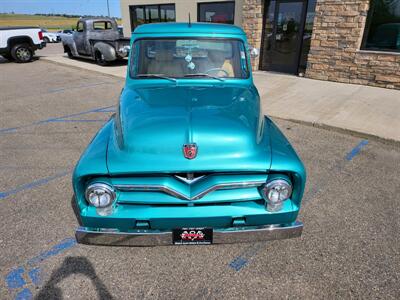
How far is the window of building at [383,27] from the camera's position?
872 centimetres

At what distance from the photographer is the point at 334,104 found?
293 inches

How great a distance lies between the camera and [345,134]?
5773mm

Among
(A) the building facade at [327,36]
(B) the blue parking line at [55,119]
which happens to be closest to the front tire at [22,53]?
(A) the building facade at [327,36]

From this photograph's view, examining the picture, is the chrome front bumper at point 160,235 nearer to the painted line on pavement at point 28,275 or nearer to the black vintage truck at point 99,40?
the painted line on pavement at point 28,275

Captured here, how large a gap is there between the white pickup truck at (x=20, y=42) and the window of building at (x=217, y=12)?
27.3 feet

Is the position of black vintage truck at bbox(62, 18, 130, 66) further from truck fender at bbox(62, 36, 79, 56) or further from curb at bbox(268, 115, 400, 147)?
curb at bbox(268, 115, 400, 147)

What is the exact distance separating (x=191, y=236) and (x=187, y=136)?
0.79 metres

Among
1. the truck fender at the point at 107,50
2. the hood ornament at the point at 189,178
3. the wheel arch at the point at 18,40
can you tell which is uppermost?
the wheel arch at the point at 18,40

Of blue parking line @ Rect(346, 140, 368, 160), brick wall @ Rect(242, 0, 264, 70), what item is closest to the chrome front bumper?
blue parking line @ Rect(346, 140, 368, 160)

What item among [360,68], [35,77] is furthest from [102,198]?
[35,77]

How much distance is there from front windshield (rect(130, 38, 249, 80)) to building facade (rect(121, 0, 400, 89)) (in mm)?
7332

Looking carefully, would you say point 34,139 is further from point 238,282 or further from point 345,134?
point 345,134

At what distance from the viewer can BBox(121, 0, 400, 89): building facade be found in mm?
8789

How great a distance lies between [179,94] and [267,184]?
135 cm
